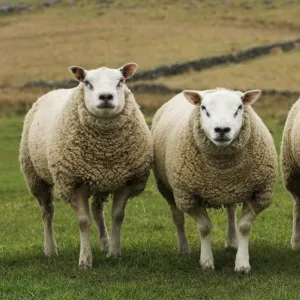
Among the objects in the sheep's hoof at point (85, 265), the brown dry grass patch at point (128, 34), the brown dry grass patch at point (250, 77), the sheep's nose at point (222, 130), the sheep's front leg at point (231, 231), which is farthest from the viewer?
the brown dry grass patch at point (128, 34)

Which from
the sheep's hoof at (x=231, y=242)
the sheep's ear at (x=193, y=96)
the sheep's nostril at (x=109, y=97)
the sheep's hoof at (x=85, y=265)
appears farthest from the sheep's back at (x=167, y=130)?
the sheep's hoof at (x=85, y=265)

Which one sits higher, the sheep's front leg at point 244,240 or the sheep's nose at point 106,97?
the sheep's nose at point 106,97

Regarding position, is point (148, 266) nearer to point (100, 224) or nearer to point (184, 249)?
point (184, 249)

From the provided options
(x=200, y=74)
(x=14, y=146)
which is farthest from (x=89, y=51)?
(x=14, y=146)

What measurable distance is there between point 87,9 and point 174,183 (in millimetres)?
66018

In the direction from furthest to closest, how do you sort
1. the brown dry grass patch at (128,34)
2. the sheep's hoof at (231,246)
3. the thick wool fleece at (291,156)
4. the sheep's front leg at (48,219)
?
the brown dry grass patch at (128,34) → the sheep's front leg at (48,219) → the sheep's hoof at (231,246) → the thick wool fleece at (291,156)

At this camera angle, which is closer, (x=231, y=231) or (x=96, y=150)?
(x=96, y=150)

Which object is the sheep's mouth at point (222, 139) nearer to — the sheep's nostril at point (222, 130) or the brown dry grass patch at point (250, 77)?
the sheep's nostril at point (222, 130)

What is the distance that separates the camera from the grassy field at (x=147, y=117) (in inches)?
308

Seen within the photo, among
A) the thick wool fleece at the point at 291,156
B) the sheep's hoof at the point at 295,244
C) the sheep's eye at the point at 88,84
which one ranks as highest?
the sheep's eye at the point at 88,84

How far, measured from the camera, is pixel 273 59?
1921 inches

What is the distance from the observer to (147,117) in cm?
2892

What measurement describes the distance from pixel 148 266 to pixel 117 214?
928 mm

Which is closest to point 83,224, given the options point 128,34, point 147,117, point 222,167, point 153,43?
point 222,167
